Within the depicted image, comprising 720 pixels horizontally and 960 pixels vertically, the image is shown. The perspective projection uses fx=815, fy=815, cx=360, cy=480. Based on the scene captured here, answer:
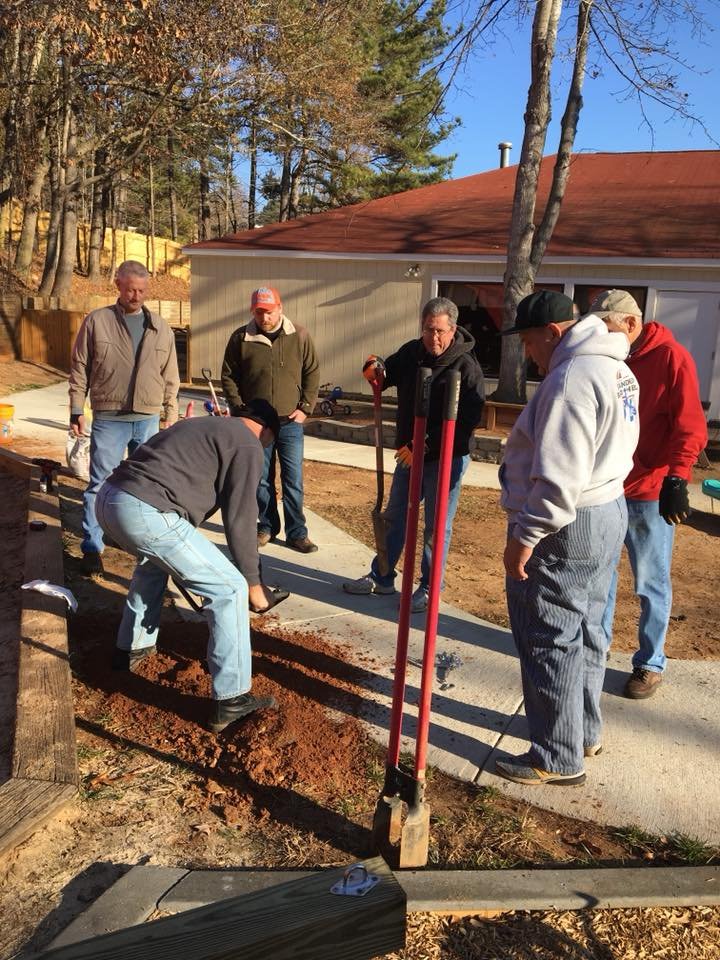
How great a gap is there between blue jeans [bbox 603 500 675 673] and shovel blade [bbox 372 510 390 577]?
1592 millimetres

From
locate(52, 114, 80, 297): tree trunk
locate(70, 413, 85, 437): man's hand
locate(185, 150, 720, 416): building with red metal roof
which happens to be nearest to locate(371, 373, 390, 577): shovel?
locate(70, 413, 85, 437): man's hand

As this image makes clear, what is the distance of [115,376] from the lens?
5.51m

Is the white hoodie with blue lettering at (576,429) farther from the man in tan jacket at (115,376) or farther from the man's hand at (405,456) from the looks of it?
the man in tan jacket at (115,376)

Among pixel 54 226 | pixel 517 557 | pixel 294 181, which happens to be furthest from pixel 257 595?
pixel 294 181

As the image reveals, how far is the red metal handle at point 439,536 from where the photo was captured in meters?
2.50

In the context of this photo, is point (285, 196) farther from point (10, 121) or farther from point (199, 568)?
point (199, 568)

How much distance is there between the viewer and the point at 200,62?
19578mm

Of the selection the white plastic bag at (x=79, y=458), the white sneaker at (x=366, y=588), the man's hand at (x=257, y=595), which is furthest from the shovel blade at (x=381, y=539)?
the white plastic bag at (x=79, y=458)

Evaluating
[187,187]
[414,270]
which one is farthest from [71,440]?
[187,187]

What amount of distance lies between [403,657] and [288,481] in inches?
148

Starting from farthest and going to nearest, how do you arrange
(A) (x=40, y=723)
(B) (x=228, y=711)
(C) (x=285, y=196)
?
(C) (x=285, y=196)
(B) (x=228, y=711)
(A) (x=40, y=723)

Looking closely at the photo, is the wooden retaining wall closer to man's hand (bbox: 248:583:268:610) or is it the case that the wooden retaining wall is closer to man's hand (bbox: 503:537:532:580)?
man's hand (bbox: 248:583:268:610)

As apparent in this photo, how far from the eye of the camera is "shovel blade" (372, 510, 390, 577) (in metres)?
5.20

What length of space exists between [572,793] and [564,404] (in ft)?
5.31
